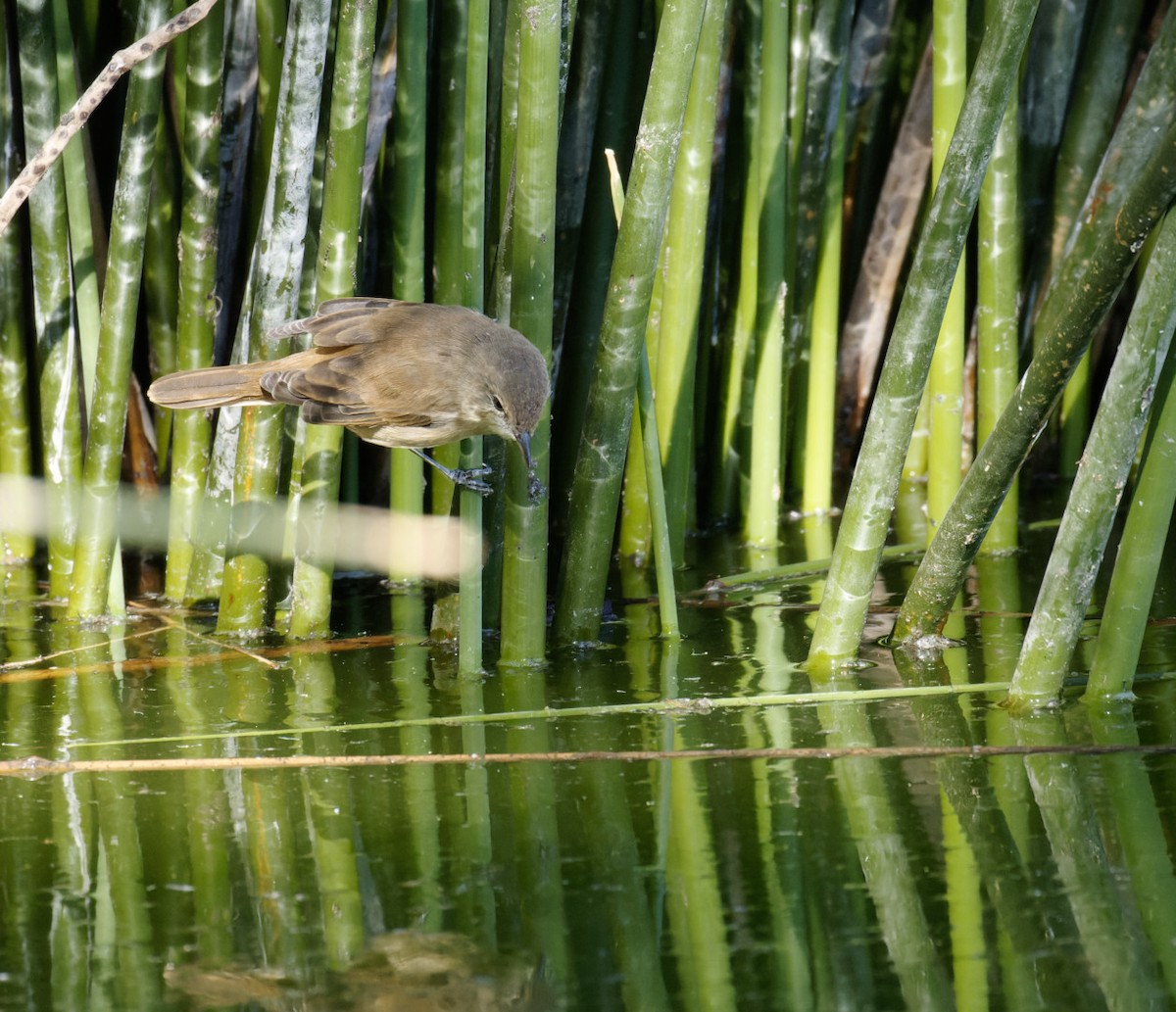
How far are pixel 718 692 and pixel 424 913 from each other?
3.86 ft

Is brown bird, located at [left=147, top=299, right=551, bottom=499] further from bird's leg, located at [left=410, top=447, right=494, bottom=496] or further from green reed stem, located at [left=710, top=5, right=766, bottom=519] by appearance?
green reed stem, located at [left=710, top=5, right=766, bottom=519]

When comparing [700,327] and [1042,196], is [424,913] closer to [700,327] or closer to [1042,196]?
[700,327]

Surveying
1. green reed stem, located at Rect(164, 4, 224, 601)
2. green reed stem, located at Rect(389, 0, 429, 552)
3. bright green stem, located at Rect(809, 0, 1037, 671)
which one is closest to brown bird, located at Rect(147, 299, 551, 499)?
green reed stem, located at Rect(389, 0, 429, 552)

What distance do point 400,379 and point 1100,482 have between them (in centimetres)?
166

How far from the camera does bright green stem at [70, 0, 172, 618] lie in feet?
11.8

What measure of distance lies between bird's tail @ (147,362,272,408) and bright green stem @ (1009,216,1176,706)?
1909 mm

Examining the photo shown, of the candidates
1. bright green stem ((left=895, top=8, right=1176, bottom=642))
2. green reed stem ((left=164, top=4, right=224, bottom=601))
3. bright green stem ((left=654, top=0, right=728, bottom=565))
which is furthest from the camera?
bright green stem ((left=654, top=0, right=728, bottom=565))

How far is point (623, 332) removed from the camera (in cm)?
329

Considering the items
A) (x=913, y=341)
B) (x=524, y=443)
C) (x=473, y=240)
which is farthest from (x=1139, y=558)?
(x=473, y=240)

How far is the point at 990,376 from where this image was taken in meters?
4.17

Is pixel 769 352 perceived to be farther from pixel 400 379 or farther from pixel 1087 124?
pixel 400 379

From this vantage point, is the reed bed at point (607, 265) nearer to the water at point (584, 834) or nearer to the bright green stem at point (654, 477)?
the bright green stem at point (654, 477)

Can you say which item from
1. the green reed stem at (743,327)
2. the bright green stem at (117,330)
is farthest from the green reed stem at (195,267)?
the green reed stem at (743,327)

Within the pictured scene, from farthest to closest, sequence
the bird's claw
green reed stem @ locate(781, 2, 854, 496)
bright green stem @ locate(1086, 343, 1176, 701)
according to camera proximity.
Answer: green reed stem @ locate(781, 2, 854, 496), the bird's claw, bright green stem @ locate(1086, 343, 1176, 701)
